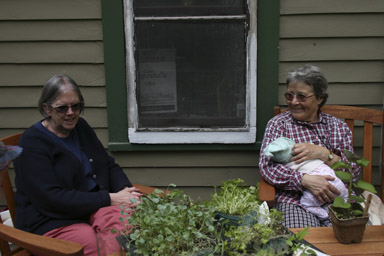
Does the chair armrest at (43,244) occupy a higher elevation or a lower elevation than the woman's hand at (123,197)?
higher

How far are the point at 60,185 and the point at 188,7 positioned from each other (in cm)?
142

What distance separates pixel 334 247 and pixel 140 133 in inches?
60.7

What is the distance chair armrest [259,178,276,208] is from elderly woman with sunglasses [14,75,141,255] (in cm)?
66

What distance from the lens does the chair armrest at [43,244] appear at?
1.47 m

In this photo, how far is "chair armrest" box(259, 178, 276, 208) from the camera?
6.59ft

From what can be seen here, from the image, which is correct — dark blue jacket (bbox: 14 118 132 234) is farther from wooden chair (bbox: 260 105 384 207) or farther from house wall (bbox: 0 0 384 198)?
wooden chair (bbox: 260 105 384 207)

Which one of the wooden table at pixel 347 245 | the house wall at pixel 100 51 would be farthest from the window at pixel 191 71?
the wooden table at pixel 347 245

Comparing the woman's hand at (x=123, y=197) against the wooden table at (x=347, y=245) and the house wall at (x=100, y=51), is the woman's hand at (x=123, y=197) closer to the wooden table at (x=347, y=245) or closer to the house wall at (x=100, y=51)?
the house wall at (x=100, y=51)

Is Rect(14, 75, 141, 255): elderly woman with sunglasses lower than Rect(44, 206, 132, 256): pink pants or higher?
higher

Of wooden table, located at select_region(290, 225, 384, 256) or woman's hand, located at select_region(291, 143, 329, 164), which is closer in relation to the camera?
wooden table, located at select_region(290, 225, 384, 256)

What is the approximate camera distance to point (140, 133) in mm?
2738

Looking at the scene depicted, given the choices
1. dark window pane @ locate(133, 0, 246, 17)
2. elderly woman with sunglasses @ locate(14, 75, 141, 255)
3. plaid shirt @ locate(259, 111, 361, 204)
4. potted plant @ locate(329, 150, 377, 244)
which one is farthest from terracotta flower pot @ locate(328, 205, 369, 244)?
dark window pane @ locate(133, 0, 246, 17)

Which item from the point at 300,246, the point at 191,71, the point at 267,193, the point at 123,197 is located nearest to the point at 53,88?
the point at 123,197

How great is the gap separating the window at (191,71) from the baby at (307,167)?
1.61 ft
